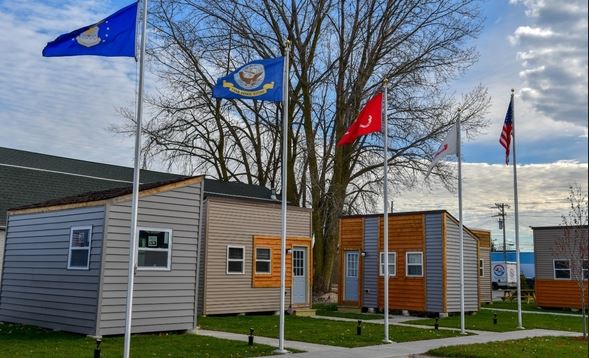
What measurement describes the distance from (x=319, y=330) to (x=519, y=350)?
17.5 ft

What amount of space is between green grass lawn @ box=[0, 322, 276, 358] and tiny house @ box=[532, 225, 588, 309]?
66.4 ft

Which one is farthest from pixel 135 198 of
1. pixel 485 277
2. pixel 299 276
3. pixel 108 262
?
pixel 485 277

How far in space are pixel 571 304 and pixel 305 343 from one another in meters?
19.2

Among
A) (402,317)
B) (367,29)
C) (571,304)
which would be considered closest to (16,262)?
(402,317)

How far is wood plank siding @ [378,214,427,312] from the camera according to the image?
926 inches

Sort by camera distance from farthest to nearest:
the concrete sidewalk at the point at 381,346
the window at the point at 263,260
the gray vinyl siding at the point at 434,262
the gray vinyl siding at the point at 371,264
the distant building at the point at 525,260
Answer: the distant building at the point at 525,260, the gray vinyl siding at the point at 371,264, the gray vinyl siding at the point at 434,262, the window at the point at 263,260, the concrete sidewalk at the point at 381,346

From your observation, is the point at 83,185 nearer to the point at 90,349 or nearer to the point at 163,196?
the point at 163,196

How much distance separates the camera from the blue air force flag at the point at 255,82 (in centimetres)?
1332

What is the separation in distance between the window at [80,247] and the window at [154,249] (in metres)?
1.16

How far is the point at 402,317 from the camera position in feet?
75.3

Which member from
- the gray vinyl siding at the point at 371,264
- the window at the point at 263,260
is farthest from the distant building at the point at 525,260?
the window at the point at 263,260

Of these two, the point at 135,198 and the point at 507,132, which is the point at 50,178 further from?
the point at 507,132

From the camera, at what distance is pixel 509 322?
71.6ft

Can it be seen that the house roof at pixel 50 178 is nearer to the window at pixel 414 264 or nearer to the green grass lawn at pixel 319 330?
the green grass lawn at pixel 319 330
